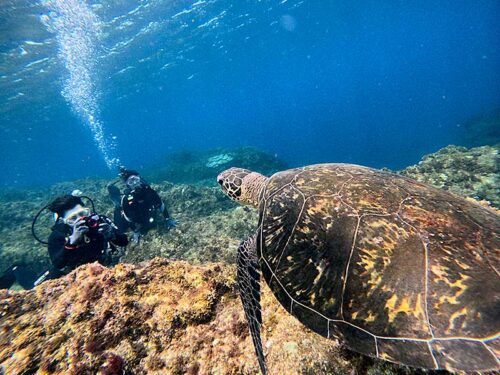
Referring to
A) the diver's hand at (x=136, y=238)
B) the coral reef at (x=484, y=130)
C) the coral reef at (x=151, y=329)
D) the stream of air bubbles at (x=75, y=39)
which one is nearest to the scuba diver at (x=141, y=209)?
the diver's hand at (x=136, y=238)

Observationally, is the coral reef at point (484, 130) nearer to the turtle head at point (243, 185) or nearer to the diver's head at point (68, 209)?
the turtle head at point (243, 185)

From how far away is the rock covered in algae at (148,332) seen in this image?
1.57m

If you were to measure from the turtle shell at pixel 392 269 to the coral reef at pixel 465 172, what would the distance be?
4.37 metres

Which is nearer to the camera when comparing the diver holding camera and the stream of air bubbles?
the diver holding camera

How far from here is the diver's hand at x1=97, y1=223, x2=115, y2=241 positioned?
4387 mm

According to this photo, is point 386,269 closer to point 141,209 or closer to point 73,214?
point 73,214

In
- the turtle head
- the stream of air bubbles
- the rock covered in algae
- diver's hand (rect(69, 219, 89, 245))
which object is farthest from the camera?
the stream of air bubbles

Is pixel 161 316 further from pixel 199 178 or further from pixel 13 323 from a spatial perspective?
pixel 199 178

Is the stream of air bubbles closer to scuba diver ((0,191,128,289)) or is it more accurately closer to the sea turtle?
scuba diver ((0,191,128,289))

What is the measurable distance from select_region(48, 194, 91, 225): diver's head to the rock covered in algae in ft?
8.53

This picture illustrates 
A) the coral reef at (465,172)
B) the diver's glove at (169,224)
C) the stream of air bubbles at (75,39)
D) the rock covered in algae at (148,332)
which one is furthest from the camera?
the stream of air bubbles at (75,39)

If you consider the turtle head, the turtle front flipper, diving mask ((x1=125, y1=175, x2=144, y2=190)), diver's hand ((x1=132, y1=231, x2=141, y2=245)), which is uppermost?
the turtle head

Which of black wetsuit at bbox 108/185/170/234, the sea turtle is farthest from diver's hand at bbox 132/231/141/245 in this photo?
the sea turtle

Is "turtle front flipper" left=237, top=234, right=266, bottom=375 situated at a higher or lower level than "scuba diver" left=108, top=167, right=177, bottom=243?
higher
